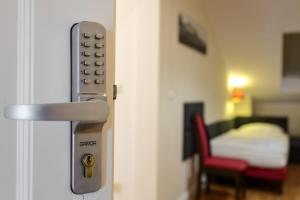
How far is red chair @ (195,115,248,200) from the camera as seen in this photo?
3018mm

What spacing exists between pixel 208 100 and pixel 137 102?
1769 mm

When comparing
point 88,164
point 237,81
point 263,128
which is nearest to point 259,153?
point 263,128

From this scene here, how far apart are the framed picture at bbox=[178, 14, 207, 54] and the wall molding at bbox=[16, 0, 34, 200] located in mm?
2611

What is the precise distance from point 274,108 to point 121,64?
4001mm

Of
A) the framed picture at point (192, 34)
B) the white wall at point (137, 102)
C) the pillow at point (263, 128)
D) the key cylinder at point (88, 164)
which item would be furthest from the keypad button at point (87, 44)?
the pillow at point (263, 128)

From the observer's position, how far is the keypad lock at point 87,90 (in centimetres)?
45

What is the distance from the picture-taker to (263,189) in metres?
3.61

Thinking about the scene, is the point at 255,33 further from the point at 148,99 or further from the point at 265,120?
the point at 148,99

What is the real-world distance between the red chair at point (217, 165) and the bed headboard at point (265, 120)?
7.33 ft

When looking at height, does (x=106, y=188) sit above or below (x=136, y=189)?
above

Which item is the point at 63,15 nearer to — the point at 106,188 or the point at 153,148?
the point at 106,188

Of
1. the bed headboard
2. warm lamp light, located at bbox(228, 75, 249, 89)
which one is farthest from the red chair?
the bed headboard
